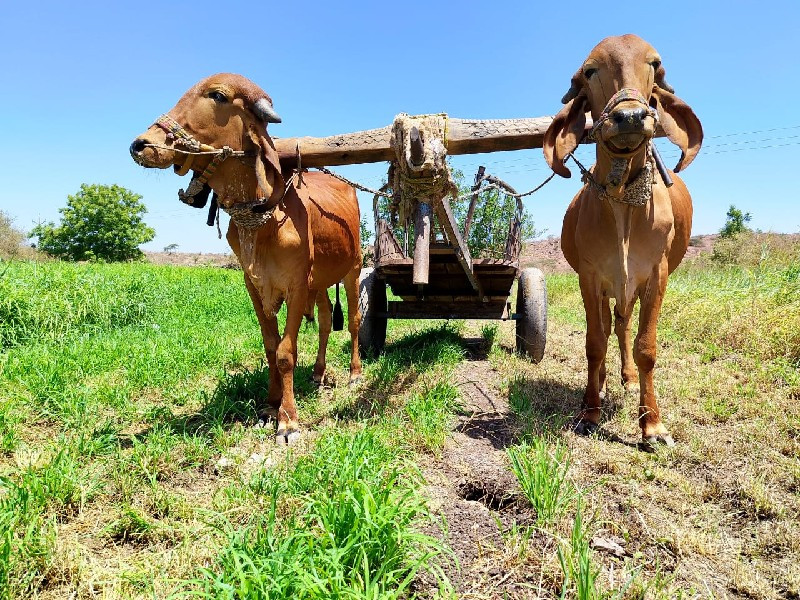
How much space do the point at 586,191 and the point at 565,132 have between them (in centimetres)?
84

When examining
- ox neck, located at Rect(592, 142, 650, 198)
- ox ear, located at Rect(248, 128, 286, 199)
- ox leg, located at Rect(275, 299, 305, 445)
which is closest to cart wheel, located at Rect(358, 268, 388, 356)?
ox leg, located at Rect(275, 299, 305, 445)

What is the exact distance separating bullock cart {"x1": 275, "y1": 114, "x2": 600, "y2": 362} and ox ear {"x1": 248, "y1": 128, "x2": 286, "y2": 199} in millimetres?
320

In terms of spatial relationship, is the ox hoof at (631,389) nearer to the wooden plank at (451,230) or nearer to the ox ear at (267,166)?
the wooden plank at (451,230)

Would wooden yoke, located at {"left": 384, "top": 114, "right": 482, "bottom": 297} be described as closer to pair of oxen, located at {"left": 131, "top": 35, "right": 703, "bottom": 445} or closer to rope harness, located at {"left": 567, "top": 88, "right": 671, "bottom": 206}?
pair of oxen, located at {"left": 131, "top": 35, "right": 703, "bottom": 445}

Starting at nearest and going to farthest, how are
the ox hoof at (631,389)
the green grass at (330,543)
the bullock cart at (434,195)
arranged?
the green grass at (330,543) → the bullock cart at (434,195) → the ox hoof at (631,389)

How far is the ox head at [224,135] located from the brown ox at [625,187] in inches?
77.8

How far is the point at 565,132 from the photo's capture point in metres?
3.17

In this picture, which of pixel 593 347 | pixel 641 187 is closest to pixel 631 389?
pixel 593 347

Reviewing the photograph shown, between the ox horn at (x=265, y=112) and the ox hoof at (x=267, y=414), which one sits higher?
the ox horn at (x=265, y=112)

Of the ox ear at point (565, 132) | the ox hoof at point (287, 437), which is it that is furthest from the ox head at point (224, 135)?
the ox ear at point (565, 132)

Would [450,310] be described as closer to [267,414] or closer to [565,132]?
[267,414]

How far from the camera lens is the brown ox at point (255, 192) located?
3.17 m

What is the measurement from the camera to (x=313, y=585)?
152 centimetres

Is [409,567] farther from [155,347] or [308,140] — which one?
[155,347]
